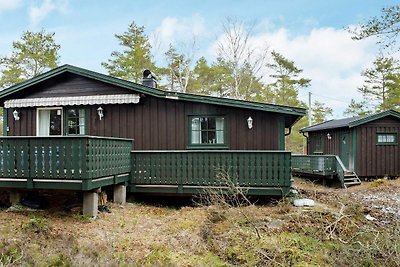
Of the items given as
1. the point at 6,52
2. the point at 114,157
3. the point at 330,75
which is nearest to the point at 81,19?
the point at 6,52

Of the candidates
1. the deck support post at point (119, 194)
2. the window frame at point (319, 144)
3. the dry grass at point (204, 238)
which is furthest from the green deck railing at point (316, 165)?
the deck support post at point (119, 194)

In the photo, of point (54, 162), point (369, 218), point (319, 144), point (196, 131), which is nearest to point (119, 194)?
point (54, 162)

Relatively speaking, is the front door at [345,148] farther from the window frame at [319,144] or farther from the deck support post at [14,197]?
the deck support post at [14,197]

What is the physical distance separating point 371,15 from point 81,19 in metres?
13.5

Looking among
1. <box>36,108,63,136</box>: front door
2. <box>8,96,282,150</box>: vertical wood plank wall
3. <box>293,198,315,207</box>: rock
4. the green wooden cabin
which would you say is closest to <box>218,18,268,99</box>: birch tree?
the green wooden cabin

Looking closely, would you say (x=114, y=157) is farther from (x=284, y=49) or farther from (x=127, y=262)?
(x=284, y=49)

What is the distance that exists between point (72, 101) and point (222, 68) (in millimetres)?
17950

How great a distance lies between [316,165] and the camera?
14.7 m

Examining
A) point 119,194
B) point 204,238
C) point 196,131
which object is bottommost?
point 204,238

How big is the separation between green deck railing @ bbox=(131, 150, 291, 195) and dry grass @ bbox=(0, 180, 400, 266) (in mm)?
686

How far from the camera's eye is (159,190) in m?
8.65

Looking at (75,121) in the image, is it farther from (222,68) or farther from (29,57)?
(222,68)

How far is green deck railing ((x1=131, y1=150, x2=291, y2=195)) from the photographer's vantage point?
8.23 m

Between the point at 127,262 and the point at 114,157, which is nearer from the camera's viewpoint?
the point at 127,262
